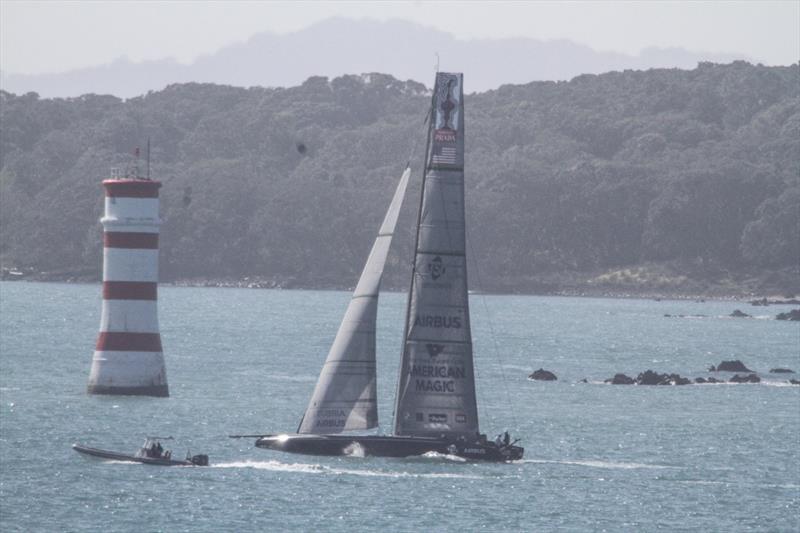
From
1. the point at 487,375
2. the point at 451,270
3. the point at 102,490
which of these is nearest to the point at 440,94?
the point at 451,270

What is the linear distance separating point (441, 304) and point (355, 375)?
3.00m

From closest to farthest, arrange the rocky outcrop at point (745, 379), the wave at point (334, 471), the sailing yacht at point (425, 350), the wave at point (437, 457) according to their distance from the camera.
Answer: the sailing yacht at point (425, 350) → the wave at point (334, 471) → the wave at point (437, 457) → the rocky outcrop at point (745, 379)

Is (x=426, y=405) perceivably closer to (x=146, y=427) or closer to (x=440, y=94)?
(x=440, y=94)

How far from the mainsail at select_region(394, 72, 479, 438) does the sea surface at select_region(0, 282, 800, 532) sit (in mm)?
1518

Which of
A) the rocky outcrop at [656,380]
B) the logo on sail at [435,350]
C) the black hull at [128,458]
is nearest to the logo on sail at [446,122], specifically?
the logo on sail at [435,350]

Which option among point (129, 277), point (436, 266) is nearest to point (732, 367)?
point (129, 277)

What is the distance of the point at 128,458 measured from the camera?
55688mm

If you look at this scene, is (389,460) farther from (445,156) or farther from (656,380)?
(656,380)

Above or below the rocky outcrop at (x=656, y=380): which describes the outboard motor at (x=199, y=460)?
above

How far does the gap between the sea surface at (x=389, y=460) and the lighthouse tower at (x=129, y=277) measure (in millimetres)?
2524

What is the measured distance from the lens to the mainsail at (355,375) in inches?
2112

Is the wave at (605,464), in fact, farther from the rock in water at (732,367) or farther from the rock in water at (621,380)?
the rock in water at (732,367)

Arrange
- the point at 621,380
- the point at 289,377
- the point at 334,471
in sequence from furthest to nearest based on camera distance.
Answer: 1. the point at 621,380
2. the point at 289,377
3. the point at 334,471

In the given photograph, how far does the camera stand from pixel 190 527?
153 feet
